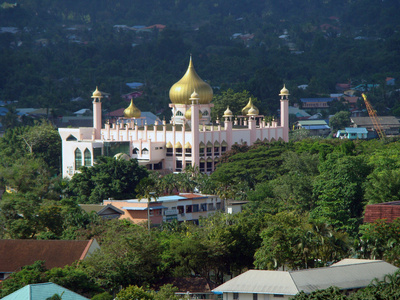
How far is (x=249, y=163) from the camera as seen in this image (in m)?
59.9

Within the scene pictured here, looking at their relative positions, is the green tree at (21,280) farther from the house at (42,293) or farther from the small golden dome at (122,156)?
the small golden dome at (122,156)

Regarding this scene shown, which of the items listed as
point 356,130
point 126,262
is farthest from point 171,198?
point 356,130

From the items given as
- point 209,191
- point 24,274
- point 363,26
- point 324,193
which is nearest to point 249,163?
point 209,191

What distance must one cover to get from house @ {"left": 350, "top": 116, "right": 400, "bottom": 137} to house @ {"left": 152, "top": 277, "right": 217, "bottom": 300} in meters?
63.5

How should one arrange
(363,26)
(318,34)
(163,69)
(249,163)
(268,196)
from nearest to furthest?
(268,196) < (249,163) < (163,69) < (318,34) < (363,26)

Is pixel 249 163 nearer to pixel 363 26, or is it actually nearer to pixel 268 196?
pixel 268 196

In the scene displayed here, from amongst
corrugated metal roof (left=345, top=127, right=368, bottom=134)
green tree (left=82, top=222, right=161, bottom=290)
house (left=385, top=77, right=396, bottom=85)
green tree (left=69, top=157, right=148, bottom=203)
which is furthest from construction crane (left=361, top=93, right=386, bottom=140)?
green tree (left=82, top=222, right=161, bottom=290)

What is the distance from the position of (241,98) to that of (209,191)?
23997 millimetres

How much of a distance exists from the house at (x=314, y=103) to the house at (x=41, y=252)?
3305 inches

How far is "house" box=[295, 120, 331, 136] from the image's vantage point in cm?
10500

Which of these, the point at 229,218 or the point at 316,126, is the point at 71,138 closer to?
the point at 229,218

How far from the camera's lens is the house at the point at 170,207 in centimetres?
5072

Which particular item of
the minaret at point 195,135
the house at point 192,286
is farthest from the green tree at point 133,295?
the minaret at point 195,135

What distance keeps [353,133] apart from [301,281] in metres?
67.1
